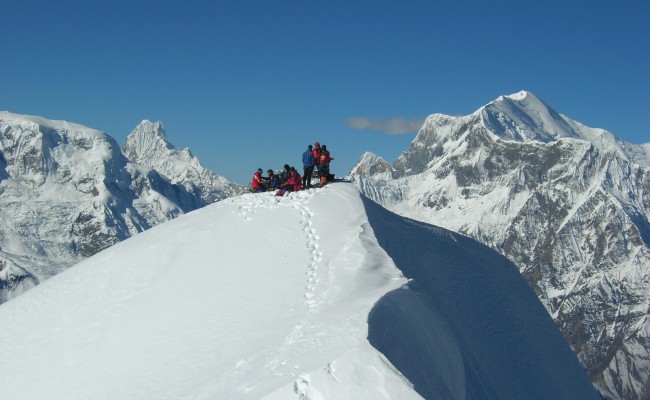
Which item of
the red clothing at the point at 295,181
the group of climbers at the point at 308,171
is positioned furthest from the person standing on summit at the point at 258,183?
the red clothing at the point at 295,181

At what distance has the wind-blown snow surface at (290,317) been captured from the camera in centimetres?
2270

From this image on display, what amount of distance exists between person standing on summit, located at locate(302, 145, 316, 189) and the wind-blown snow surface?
1753 mm

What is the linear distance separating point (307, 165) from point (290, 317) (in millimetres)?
16068

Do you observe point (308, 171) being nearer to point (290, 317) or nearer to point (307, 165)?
point (307, 165)

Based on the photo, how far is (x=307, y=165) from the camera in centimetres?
4222

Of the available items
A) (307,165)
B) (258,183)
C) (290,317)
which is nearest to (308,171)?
(307,165)

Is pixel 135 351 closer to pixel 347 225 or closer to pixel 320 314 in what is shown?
pixel 320 314

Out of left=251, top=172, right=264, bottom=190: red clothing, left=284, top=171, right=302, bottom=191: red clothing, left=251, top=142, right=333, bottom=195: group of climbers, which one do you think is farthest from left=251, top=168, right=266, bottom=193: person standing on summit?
left=284, top=171, right=302, bottom=191: red clothing

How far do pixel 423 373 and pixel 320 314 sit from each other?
4.51 m

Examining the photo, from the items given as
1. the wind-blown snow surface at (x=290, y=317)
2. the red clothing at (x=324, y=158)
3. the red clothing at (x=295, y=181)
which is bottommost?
the wind-blown snow surface at (x=290, y=317)

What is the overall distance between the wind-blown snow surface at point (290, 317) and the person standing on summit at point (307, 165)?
5.75ft

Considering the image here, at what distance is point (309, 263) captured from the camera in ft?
107

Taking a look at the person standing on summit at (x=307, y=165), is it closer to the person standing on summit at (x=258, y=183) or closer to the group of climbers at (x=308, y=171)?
the group of climbers at (x=308, y=171)

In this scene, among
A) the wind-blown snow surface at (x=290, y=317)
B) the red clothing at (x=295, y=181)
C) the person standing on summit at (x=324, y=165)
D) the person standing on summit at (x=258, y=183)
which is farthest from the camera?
the person standing on summit at (x=258, y=183)
